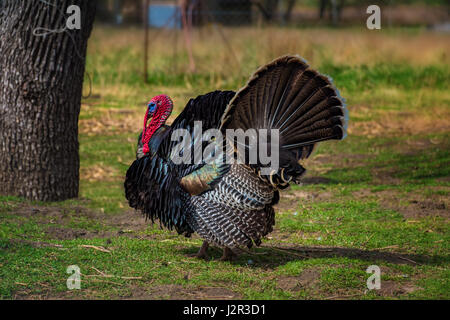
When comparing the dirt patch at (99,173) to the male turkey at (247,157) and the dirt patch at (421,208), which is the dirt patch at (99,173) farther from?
the dirt patch at (421,208)

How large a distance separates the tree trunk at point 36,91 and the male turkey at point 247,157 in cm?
243

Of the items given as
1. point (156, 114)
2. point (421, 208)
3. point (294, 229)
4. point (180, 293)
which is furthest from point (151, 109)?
point (421, 208)

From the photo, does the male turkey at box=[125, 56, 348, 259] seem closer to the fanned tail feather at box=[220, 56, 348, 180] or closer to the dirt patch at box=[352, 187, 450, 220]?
the fanned tail feather at box=[220, 56, 348, 180]

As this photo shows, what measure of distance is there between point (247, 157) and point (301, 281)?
1.09 meters

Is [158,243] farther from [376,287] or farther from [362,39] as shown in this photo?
[362,39]

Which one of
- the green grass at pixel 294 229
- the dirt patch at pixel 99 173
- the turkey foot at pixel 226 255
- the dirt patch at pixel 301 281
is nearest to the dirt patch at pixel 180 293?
the green grass at pixel 294 229

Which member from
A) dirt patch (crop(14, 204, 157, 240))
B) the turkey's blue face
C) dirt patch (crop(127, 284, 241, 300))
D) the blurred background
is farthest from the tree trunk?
dirt patch (crop(127, 284, 241, 300))

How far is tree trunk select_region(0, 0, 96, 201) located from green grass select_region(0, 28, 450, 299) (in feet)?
1.15

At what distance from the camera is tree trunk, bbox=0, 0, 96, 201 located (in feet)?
23.5

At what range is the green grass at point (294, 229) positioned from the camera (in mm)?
4965

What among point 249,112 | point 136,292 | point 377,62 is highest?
point 377,62

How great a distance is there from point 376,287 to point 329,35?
13.2 m

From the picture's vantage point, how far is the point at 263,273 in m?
5.28

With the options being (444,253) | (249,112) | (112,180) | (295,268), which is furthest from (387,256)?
(112,180)
